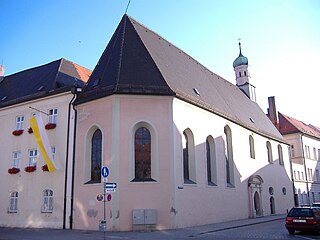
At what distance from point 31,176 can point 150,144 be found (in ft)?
27.8

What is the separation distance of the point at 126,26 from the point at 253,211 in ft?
58.4

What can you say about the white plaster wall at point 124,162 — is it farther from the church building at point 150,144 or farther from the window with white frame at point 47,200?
the window with white frame at point 47,200

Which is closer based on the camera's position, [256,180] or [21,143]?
[21,143]

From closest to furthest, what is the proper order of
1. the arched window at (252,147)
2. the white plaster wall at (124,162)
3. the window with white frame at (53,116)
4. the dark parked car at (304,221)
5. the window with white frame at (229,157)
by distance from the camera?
the dark parked car at (304,221), the white plaster wall at (124,162), the window with white frame at (53,116), the window with white frame at (229,157), the arched window at (252,147)

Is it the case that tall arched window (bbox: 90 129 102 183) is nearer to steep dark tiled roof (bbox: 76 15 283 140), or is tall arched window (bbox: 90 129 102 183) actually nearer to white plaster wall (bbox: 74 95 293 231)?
white plaster wall (bbox: 74 95 293 231)

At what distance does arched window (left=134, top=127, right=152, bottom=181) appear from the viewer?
19.7 meters

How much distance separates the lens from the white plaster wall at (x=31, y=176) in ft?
70.0

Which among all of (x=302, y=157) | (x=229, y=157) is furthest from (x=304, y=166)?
(x=229, y=157)

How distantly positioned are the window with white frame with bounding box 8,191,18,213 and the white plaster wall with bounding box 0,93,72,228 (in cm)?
26

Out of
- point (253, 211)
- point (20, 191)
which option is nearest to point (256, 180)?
point (253, 211)

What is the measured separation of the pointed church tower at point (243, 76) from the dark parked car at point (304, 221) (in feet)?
90.6

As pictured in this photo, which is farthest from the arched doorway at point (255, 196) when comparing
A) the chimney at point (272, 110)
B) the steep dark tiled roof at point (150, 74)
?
the chimney at point (272, 110)

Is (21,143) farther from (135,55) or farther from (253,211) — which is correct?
(253,211)

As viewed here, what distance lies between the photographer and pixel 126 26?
24.9m
